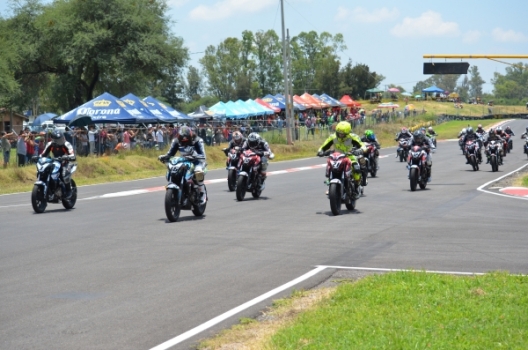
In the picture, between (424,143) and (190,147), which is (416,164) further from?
(190,147)

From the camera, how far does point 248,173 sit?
20625mm

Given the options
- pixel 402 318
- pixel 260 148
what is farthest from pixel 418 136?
pixel 402 318

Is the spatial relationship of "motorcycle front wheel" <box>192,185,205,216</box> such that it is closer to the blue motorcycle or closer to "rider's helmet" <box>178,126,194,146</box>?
the blue motorcycle

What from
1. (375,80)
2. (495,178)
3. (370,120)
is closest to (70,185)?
(495,178)

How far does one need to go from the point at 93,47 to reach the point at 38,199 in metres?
43.9

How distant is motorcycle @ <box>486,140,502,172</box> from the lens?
32.7m

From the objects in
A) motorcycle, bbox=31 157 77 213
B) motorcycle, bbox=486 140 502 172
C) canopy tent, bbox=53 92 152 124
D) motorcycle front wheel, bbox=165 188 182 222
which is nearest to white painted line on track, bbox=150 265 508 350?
motorcycle front wheel, bbox=165 188 182 222

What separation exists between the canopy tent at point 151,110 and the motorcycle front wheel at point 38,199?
24732mm

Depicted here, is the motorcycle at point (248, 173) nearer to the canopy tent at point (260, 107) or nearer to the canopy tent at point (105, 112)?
the canopy tent at point (105, 112)

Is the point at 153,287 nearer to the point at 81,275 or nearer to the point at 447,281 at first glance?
the point at 81,275

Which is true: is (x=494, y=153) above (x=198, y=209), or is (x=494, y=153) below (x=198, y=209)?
below

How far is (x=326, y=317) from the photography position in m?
7.44

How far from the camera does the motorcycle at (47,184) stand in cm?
1858

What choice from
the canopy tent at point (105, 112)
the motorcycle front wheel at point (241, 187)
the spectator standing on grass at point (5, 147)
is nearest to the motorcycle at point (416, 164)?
the motorcycle front wheel at point (241, 187)
